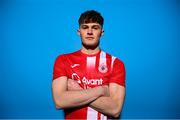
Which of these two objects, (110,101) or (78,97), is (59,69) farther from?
(110,101)

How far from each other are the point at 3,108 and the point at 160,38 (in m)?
1.79

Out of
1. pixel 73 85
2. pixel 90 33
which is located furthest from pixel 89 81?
pixel 90 33

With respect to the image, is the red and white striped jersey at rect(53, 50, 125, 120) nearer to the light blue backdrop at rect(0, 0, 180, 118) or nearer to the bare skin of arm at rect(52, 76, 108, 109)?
the bare skin of arm at rect(52, 76, 108, 109)

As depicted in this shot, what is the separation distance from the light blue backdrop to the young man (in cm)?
59

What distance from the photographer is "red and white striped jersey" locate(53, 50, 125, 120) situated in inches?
88.7

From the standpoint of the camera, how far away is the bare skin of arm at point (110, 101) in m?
2.17

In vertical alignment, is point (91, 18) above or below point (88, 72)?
above

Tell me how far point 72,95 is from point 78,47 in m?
0.90

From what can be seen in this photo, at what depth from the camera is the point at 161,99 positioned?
303 cm

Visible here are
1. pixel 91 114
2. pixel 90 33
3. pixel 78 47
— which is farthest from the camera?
pixel 78 47

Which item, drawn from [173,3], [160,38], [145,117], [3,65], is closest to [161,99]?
[145,117]

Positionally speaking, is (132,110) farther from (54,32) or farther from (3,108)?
(3,108)

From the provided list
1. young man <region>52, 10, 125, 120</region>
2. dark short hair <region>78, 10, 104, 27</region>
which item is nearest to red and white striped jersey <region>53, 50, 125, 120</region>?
young man <region>52, 10, 125, 120</region>

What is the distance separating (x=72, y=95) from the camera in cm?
216
